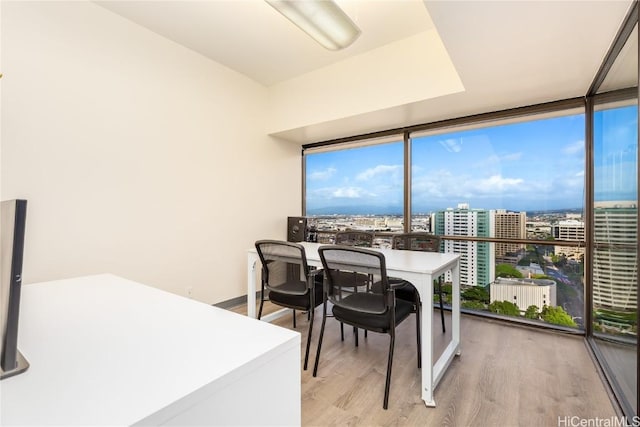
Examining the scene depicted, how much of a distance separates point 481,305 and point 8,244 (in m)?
3.77

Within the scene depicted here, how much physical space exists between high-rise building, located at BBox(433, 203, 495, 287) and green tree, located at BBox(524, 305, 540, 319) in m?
Answer: 0.43

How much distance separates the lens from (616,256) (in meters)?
1.82

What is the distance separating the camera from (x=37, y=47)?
216 cm

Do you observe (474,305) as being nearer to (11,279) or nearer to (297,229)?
(297,229)

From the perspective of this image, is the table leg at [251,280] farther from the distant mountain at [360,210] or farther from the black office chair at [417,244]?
the distant mountain at [360,210]

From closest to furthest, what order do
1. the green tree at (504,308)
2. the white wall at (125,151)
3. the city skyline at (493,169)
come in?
1. the white wall at (125,151)
2. the city skyline at (493,169)
3. the green tree at (504,308)

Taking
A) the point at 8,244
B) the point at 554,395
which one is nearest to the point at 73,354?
the point at 8,244

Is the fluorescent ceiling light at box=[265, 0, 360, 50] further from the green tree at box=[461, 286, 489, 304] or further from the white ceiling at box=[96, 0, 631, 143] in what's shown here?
the green tree at box=[461, 286, 489, 304]

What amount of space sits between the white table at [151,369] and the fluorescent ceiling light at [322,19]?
1.89 m

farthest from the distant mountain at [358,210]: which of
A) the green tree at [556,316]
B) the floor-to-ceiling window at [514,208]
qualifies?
the green tree at [556,316]

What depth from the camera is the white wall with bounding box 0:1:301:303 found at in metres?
2.13

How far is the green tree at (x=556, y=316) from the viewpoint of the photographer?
2809 millimetres

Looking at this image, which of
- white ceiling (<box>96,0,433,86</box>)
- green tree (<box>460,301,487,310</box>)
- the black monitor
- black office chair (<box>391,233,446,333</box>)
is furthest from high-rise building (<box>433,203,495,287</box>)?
the black monitor

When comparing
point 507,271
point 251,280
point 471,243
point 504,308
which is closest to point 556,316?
point 504,308
